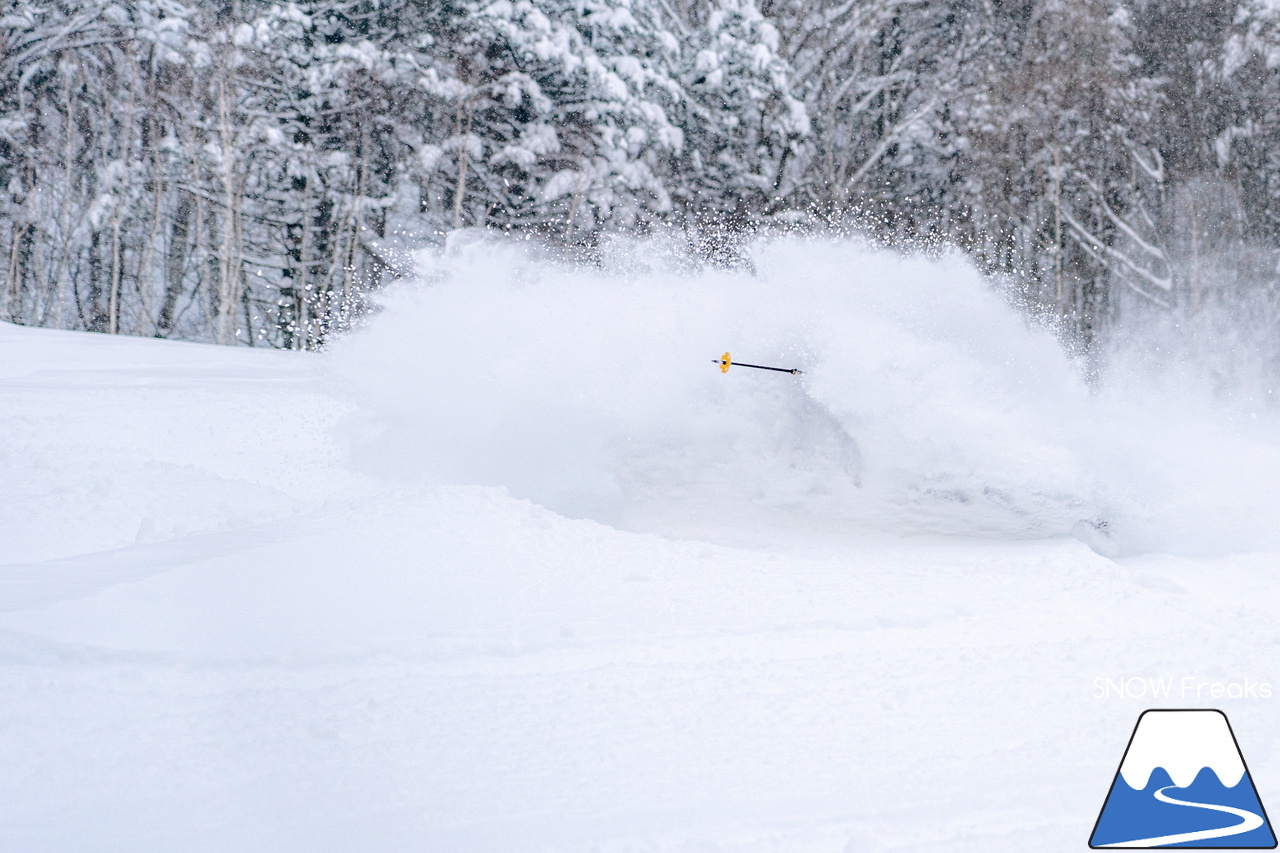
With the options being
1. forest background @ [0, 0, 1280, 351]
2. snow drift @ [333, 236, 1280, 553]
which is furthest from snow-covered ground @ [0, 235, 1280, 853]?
forest background @ [0, 0, 1280, 351]

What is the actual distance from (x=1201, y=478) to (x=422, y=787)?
14.9 ft

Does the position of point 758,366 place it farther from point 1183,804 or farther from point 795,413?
point 1183,804

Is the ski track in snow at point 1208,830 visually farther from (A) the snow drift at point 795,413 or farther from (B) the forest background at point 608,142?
(B) the forest background at point 608,142

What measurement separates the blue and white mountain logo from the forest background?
42.8 ft

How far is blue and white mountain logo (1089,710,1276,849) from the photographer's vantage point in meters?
1.91

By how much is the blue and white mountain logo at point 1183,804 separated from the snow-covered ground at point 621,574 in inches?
3.1

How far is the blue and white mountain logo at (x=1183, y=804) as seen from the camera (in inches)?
75.1

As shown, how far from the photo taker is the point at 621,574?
3.57 m

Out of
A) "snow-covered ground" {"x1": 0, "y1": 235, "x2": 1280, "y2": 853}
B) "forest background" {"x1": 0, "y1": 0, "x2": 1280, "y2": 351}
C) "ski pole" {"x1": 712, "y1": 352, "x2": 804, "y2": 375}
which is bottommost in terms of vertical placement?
"snow-covered ground" {"x1": 0, "y1": 235, "x2": 1280, "y2": 853}

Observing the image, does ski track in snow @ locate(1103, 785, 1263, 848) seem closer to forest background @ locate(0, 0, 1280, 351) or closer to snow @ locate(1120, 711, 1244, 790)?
snow @ locate(1120, 711, 1244, 790)

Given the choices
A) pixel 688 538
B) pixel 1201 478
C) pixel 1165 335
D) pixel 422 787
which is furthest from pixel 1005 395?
pixel 1165 335

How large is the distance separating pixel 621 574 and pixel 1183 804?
6.34 ft

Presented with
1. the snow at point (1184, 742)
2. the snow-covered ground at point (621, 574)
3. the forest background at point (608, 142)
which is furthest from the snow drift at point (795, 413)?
the forest background at point (608, 142)

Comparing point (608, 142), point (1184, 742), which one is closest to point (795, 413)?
point (1184, 742)
